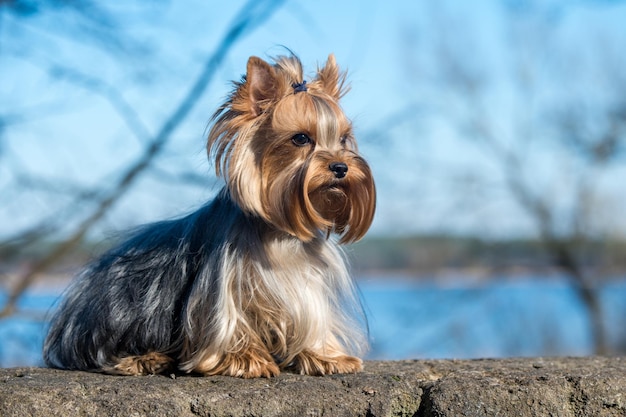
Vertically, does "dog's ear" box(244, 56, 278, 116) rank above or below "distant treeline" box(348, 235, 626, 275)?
below

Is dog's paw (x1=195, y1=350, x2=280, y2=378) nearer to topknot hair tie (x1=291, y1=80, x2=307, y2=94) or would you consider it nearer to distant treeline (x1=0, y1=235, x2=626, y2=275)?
topknot hair tie (x1=291, y1=80, x2=307, y2=94)

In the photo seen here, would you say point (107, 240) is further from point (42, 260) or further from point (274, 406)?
point (42, 260)

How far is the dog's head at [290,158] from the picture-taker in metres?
3.33

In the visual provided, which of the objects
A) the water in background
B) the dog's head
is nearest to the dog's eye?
the dog's head

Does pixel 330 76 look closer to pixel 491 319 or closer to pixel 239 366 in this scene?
pixel 239 366

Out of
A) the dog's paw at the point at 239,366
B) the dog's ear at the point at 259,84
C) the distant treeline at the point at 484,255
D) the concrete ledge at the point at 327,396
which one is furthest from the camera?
the distant treeline at the point at 484,255

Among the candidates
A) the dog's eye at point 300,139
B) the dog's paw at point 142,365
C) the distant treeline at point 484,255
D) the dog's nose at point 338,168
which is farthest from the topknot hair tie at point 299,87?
the distant treeline at point 484,255

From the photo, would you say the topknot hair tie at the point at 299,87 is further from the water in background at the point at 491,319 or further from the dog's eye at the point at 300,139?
the water in background at the point at 491,319

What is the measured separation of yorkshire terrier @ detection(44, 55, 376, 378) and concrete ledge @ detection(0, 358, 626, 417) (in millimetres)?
238

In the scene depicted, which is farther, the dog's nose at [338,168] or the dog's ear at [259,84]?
the dog's ear at [259,84]

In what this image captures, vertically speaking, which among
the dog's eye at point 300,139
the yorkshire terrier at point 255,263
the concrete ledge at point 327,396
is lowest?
the concrete ledge at point 327,396

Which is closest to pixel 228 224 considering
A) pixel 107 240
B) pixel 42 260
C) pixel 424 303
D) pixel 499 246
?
pixel 107 240

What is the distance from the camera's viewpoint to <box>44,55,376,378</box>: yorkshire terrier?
334 centimetres

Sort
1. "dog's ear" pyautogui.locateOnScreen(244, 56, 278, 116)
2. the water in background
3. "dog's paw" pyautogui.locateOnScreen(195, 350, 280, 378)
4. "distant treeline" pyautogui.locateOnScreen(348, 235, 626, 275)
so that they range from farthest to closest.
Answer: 1. "distant treeline" pyautogui.locateOnScreen(348, 235, 626, 275)
2. the water in background
3. "dog's ear" pyautogui.locateOnScreen(244, 56, 278, 116)
4. "dog's paw" pyautogui.locateOnScreen(195, 350, 280, 378)
